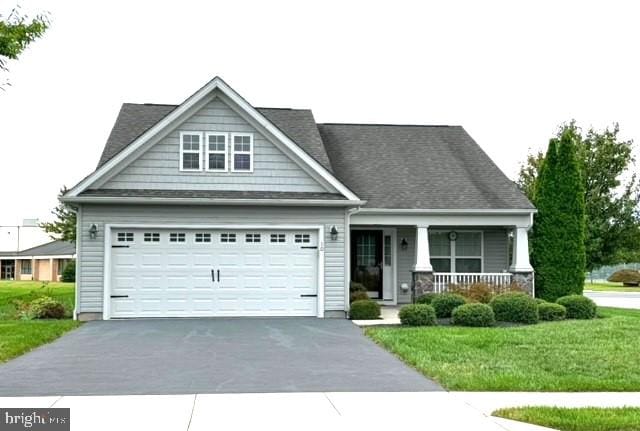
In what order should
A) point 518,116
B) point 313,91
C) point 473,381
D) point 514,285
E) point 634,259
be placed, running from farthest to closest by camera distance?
point 634,259, point 518,116, point 313,91, point 514,285, point 473,381

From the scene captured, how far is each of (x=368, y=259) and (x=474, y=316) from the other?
648 centimetres

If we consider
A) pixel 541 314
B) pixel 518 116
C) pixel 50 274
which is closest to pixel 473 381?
pixel 541 314

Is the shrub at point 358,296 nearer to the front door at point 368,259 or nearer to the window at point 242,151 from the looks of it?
the front door at point 368,259

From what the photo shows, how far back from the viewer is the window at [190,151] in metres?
17.7

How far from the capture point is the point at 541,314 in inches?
669

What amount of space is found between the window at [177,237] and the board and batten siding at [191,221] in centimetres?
30

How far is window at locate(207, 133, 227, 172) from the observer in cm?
1788

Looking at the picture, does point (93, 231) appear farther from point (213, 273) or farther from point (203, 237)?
point (213, 273)

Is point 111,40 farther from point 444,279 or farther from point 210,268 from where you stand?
point 444,279

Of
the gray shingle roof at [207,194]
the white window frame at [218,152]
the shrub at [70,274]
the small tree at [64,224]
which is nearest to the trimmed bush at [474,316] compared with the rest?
the gray shingle roof at [207,194]

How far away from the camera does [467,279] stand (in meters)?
20.4

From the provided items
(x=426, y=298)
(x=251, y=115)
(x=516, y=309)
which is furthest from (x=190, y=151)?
(x=516, y=309)

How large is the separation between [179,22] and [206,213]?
4.74 metres

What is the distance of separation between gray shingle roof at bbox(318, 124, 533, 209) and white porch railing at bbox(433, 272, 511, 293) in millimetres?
2006
